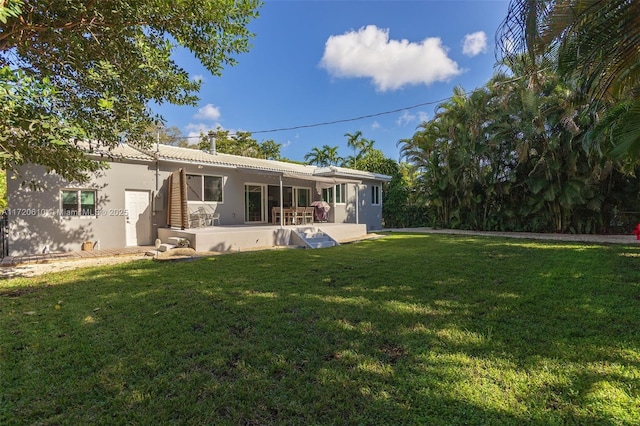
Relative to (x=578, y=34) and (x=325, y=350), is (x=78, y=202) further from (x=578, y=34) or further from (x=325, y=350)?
(x=578, y=34)

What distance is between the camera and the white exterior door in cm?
1269

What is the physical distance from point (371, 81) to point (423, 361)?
24764mm

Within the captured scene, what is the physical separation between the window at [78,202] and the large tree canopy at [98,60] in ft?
15.3

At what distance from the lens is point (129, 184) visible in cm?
1255

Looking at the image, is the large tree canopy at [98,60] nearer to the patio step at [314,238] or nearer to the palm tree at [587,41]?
the palm tree at [587,41]

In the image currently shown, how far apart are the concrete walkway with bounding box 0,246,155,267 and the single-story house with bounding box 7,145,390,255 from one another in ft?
1.70

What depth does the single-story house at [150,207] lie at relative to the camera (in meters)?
10.8

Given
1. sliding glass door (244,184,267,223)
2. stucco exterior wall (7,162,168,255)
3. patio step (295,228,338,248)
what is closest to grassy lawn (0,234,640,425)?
stucco exterior wall (7,162,168,255)

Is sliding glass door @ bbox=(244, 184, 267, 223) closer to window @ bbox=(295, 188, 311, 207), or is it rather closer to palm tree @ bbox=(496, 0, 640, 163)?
window @ bbox=(295, 188, 311, 207)

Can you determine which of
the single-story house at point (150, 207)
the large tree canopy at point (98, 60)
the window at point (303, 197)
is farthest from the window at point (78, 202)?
the window at point (303, 197)

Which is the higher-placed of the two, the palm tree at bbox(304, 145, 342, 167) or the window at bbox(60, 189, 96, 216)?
the palm tree at bbox(304, 145, 342, 167)

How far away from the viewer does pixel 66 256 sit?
34.4 feet

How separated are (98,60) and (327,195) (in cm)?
1463

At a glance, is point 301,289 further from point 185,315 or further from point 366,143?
point 366,143
